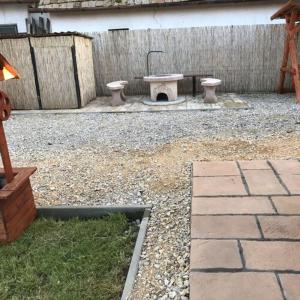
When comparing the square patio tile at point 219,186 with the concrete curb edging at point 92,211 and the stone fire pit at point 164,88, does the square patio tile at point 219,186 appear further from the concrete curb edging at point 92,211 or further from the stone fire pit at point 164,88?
the stone fire pit at point 164,88

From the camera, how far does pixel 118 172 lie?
379 cm

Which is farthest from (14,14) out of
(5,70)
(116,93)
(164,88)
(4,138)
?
(4,138)

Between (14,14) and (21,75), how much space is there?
4370 mm

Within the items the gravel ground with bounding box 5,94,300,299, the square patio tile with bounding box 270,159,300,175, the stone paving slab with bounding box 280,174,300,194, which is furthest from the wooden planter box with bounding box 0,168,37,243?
the square patio tile with bounding box 270,159,300,175

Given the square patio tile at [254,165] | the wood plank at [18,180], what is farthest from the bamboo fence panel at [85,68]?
the wood plank at [18,180]

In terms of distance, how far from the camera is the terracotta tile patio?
1.86 meters

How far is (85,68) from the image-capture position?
320 inches

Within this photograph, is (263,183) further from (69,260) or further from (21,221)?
(21,221)

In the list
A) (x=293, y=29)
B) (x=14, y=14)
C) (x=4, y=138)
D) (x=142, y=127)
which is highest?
(x=14, y=14)

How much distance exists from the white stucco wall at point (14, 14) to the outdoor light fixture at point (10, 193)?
31.3 feet

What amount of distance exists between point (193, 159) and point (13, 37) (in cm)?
558

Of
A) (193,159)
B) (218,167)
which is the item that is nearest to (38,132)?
(193,159)

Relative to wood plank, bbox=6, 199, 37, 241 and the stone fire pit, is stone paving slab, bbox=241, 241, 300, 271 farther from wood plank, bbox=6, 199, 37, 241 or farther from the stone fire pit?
the stone fire pit

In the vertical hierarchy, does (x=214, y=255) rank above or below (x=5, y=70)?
below
